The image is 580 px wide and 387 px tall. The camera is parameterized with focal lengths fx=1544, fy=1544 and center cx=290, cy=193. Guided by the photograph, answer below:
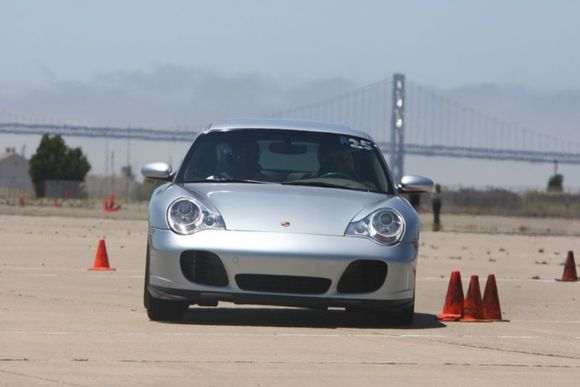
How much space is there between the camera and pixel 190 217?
424 inches

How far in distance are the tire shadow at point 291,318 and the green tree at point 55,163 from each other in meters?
A: 94.6

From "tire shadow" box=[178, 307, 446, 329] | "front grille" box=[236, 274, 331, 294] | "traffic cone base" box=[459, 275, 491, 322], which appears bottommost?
"tire shadow" box=[178, 307, 446, 329]

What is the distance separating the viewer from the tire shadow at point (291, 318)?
1122 cm

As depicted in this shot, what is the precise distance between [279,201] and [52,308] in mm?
2400

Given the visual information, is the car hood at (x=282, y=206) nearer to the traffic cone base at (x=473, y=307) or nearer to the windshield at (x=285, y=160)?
the windshield at (x=285, y=160)

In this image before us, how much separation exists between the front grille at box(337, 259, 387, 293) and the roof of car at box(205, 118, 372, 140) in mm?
1773

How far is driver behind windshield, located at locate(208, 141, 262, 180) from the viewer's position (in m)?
11.6

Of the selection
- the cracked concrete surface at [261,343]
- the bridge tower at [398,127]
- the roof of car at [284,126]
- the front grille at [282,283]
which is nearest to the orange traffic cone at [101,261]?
the cracked concrete surface at [261,343]

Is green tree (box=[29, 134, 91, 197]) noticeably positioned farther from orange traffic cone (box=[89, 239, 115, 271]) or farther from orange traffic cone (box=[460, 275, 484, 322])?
orange traffic cone (box=[460, 275, 484, 322])

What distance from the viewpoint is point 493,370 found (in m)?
8.70

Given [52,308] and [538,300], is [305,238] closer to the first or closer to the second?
[52,308]

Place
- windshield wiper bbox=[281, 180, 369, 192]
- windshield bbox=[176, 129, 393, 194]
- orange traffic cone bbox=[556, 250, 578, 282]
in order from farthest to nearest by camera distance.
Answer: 1. orange traffic cone bbox=[556, 250, 578, 282]
2. windshield bbox=[176, 129, 393, 194]
3. windshield wiper bbox=[281, 180, 369, 192]

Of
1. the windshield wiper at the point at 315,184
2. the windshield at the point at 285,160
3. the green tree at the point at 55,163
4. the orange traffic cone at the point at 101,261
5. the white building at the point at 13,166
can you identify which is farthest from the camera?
the white building at the point at 13,166

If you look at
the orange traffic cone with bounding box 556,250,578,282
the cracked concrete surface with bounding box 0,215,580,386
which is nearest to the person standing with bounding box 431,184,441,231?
the orange traffic cone with bounding box 556,250,578,282
